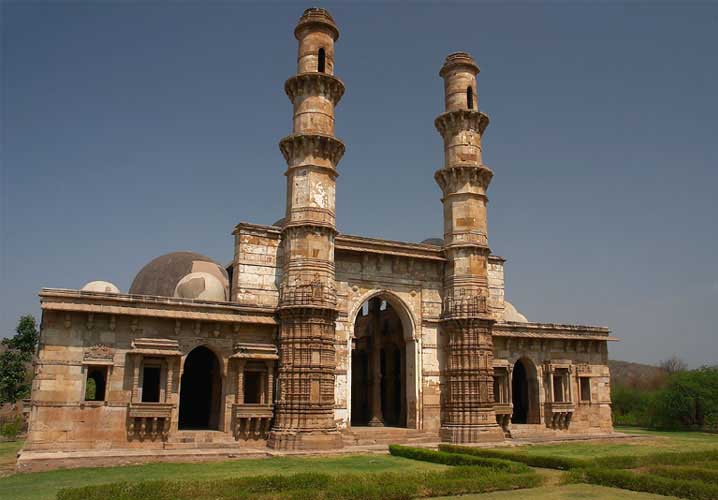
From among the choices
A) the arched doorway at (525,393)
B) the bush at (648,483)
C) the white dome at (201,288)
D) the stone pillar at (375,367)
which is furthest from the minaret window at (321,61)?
the bush at (648,483)

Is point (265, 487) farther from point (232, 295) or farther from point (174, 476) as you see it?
point (232, 295)

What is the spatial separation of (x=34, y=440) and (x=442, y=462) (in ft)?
41.7

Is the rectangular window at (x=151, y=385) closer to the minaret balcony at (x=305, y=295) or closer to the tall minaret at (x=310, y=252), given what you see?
the tall minaret at (x=310, y=252)

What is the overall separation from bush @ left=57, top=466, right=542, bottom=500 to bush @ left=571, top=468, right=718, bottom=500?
4.85ft

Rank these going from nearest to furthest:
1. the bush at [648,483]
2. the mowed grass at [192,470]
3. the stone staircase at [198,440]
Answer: the bush at [648,483] < the mowed grass at [192,470] < the stone staircase at [198,440]

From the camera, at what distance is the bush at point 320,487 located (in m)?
12.7

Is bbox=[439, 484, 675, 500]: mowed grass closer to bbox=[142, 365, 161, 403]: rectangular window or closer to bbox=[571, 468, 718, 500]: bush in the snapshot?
bbox=[571, 468, 718, 500]: bush

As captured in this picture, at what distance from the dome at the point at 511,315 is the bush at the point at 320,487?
1740 centimetres

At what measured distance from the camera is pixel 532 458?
19375 mm

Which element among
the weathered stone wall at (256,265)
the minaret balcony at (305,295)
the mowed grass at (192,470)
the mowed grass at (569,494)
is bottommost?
the mowed grass at (192,470)

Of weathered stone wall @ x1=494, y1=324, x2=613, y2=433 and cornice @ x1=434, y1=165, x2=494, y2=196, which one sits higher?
cornice @ x1=434, y1=165, x2=494, y2=196

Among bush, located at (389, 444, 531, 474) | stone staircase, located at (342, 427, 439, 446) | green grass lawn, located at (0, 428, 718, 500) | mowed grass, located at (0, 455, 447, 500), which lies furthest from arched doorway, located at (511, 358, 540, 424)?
mowed grass, located at (0, 455, 447, 500)

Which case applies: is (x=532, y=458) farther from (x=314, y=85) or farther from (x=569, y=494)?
(x=314, y=85)

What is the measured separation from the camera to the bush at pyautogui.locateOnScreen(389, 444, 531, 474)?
17127mm
